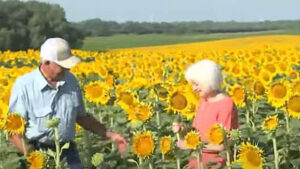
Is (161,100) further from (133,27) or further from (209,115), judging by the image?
(133,27)

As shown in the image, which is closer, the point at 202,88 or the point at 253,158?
the point at 253,158

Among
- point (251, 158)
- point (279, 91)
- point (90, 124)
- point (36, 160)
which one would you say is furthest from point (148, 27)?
point (36, 160)

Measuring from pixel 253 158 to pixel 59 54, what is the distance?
114 centimetres

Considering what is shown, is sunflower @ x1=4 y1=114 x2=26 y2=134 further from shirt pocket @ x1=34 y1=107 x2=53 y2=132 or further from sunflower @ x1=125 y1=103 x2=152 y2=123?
sunflower @ x1=125 y1=103 x2=152 y2=123

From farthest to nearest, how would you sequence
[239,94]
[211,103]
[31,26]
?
[31,26] < [239,94] < [211,103]

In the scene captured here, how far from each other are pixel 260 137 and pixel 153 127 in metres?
0.84

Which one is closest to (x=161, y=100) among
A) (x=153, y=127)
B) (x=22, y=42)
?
(x=153, y=127)

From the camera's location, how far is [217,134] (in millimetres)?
4270

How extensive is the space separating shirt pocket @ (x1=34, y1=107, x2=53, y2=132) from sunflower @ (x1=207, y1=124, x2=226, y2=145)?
87 cm

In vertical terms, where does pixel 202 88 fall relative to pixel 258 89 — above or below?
above

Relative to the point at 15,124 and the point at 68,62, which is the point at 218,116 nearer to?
the point at 68,62

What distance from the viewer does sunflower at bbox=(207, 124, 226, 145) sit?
4.26 m

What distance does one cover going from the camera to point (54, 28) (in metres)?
45.6

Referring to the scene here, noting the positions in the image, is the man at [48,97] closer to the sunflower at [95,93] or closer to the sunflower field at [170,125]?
the sunflower field at [170,125]
